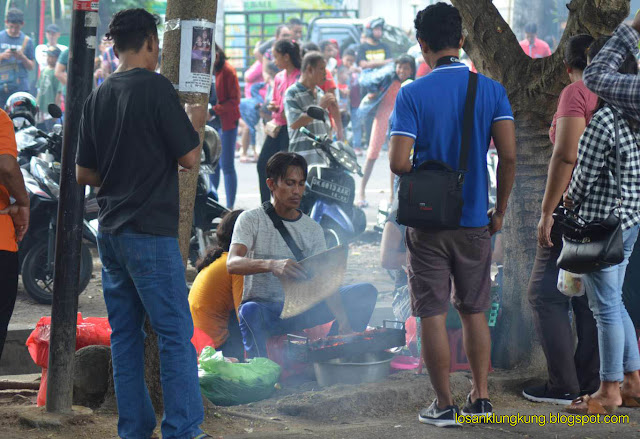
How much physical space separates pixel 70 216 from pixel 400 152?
158 cm

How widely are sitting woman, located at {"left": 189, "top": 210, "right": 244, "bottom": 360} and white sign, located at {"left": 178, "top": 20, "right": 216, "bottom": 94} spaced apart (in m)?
1.58

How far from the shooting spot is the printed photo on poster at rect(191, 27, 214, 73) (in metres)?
4.72

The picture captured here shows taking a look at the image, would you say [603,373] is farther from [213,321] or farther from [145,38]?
[145,38]

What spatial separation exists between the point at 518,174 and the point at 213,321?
2.02 m

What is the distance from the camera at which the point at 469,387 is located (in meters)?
5.38

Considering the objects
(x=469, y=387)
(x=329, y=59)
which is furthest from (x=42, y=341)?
(x=329, y=59)

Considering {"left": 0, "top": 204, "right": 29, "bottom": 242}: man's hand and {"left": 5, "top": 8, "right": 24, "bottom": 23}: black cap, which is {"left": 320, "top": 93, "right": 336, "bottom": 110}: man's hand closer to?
{"left": 0, "top": 204, "right": 29, "bottom": 242}: man's hand

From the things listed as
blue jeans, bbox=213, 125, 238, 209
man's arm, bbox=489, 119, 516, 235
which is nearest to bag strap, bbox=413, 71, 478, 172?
man's arm, bbox=489, 119, 516, 235

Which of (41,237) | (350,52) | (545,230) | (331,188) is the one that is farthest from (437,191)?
(350,52)

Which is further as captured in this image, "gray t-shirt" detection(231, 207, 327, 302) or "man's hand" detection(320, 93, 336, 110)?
"man's hand" detection(320, 93, 336, 110)

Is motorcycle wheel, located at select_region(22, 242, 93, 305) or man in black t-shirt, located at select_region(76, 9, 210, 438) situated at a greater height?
man in black t-shirt, located at select_region(76, 9, 210, 438)

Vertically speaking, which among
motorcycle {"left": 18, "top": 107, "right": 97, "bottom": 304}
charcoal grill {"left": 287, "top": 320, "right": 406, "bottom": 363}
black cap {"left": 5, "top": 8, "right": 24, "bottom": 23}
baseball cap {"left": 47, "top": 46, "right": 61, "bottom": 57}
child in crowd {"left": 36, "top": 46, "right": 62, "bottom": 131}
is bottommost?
charcoal grill {"left": 287, "top": 320, "right": 406, "bottom": 363}

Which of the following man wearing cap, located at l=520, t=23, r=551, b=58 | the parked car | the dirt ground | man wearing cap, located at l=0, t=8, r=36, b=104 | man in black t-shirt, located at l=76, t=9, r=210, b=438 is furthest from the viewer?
the parked car

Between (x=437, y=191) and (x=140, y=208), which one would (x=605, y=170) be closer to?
(x=437, y=191)
